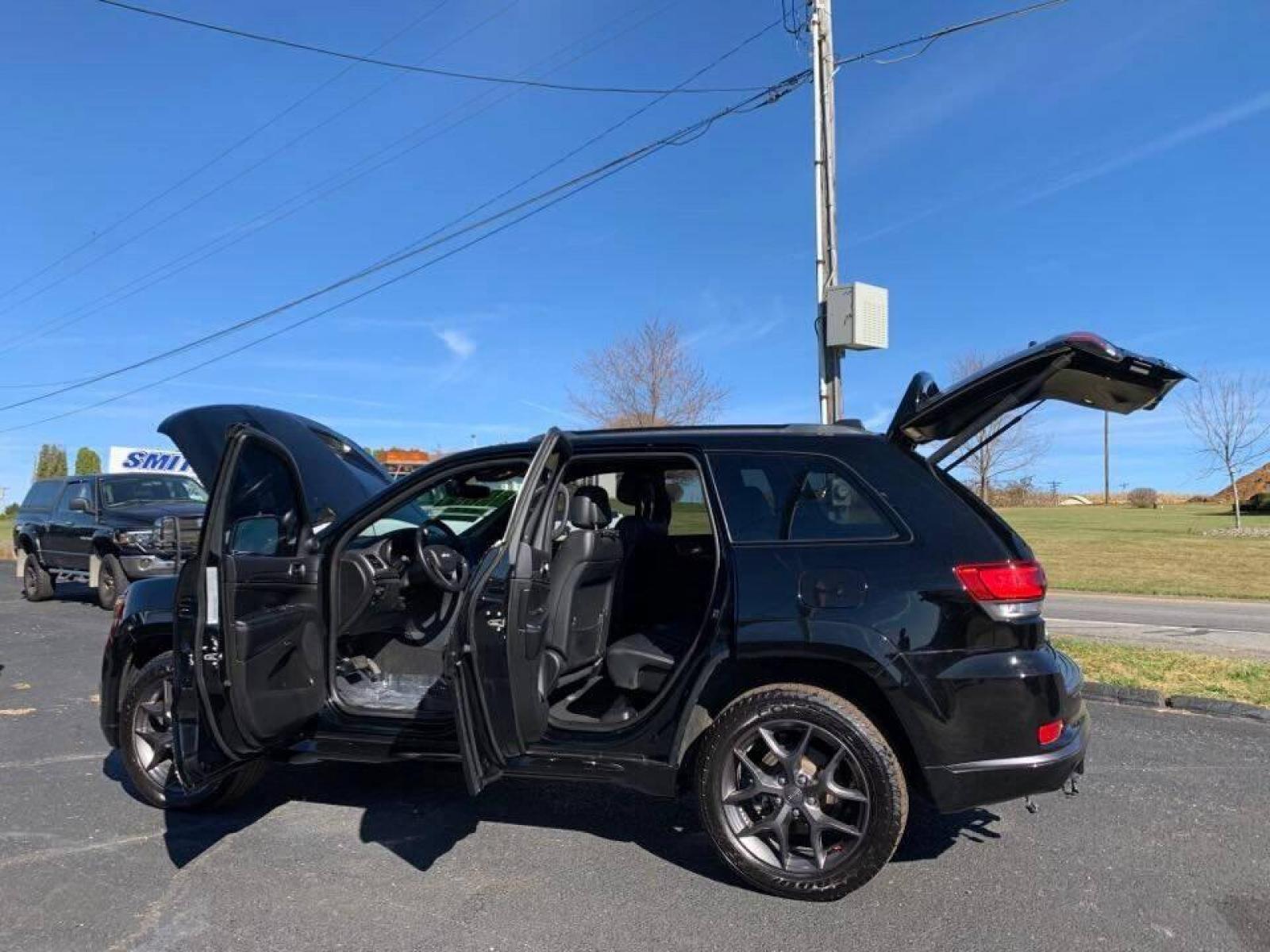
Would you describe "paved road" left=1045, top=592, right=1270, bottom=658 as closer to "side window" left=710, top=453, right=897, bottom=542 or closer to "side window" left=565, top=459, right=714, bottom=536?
"side window" left=565, top=459, right=714, bottom=536

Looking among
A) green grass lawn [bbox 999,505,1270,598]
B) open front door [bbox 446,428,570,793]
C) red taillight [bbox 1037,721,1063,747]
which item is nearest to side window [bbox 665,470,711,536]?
open front door [bbox 446,428,570,793]

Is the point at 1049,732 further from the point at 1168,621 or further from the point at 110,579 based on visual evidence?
the point at 110,579

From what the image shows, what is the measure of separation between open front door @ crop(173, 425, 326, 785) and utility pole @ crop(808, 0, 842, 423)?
22.0ft

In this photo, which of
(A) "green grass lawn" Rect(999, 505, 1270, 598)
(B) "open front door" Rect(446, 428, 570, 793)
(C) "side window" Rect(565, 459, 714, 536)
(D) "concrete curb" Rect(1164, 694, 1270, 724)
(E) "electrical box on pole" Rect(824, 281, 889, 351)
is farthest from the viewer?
(A) "green grass lawn" Rect(999, 505, 1270, 598)

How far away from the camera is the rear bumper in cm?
331

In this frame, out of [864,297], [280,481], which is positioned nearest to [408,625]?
[280,481]

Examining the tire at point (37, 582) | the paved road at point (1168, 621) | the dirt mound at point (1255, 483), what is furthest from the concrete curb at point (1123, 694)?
the dirt mound at point (1255, 483)

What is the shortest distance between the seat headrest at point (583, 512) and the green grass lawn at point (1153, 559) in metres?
15.4

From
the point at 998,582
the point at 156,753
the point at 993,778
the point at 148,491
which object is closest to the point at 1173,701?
the point at 993,778

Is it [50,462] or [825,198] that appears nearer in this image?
[825,198]

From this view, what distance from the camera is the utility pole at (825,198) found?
964 cm

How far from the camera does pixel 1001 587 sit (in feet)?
11.0

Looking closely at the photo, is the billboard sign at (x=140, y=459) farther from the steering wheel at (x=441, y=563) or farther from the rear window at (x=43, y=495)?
the steering wheel at (x=441, y=563)

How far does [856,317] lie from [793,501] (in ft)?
19.5
